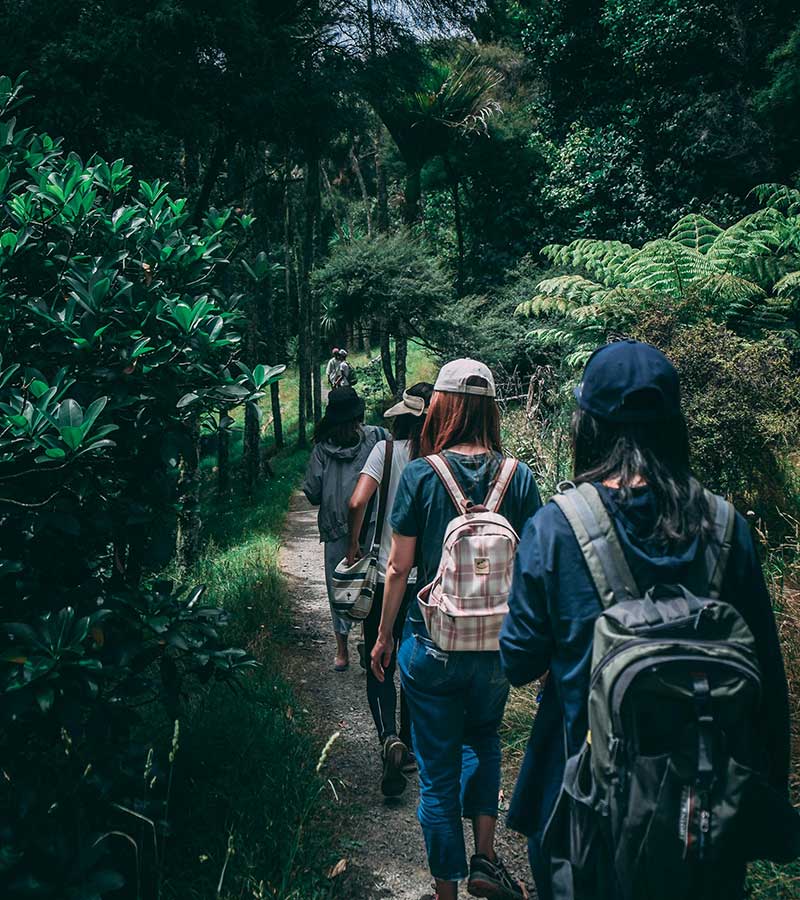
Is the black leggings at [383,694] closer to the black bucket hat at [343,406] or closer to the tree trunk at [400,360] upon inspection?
the black bucket hat at [343,406]

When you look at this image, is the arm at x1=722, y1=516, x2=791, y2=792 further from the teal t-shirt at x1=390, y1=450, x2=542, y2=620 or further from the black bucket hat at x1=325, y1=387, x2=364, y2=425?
the black bucket hat at x1=325, y1=387, x2=364, y2=425

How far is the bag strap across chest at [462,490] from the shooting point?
276 cm

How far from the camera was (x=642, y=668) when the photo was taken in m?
1.54

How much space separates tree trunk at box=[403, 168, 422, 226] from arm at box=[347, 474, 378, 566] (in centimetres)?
2029

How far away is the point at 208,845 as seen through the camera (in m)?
3.18

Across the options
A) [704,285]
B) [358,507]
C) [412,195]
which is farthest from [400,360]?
[358,507]

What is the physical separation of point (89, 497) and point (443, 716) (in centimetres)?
152

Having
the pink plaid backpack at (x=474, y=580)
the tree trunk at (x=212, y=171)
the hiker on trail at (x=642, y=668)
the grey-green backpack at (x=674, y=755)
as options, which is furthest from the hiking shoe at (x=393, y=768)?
the tree trunk at (x=212, y=171)

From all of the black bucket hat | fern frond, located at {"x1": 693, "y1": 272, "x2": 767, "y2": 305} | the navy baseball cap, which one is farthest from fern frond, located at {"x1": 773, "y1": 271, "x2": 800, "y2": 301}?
the navy baseball cap

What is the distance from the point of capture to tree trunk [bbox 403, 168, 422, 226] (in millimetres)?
23203

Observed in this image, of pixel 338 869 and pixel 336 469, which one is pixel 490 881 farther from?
pixel 336 469

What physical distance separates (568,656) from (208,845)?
2112 millimetres

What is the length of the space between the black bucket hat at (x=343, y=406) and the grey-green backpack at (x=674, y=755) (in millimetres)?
3671

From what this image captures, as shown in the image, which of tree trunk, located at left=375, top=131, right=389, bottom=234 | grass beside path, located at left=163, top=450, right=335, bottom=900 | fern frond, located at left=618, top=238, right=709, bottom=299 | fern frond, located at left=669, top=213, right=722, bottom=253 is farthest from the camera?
tree trunk, located at left=375, top=131, right=389, bottom=234
